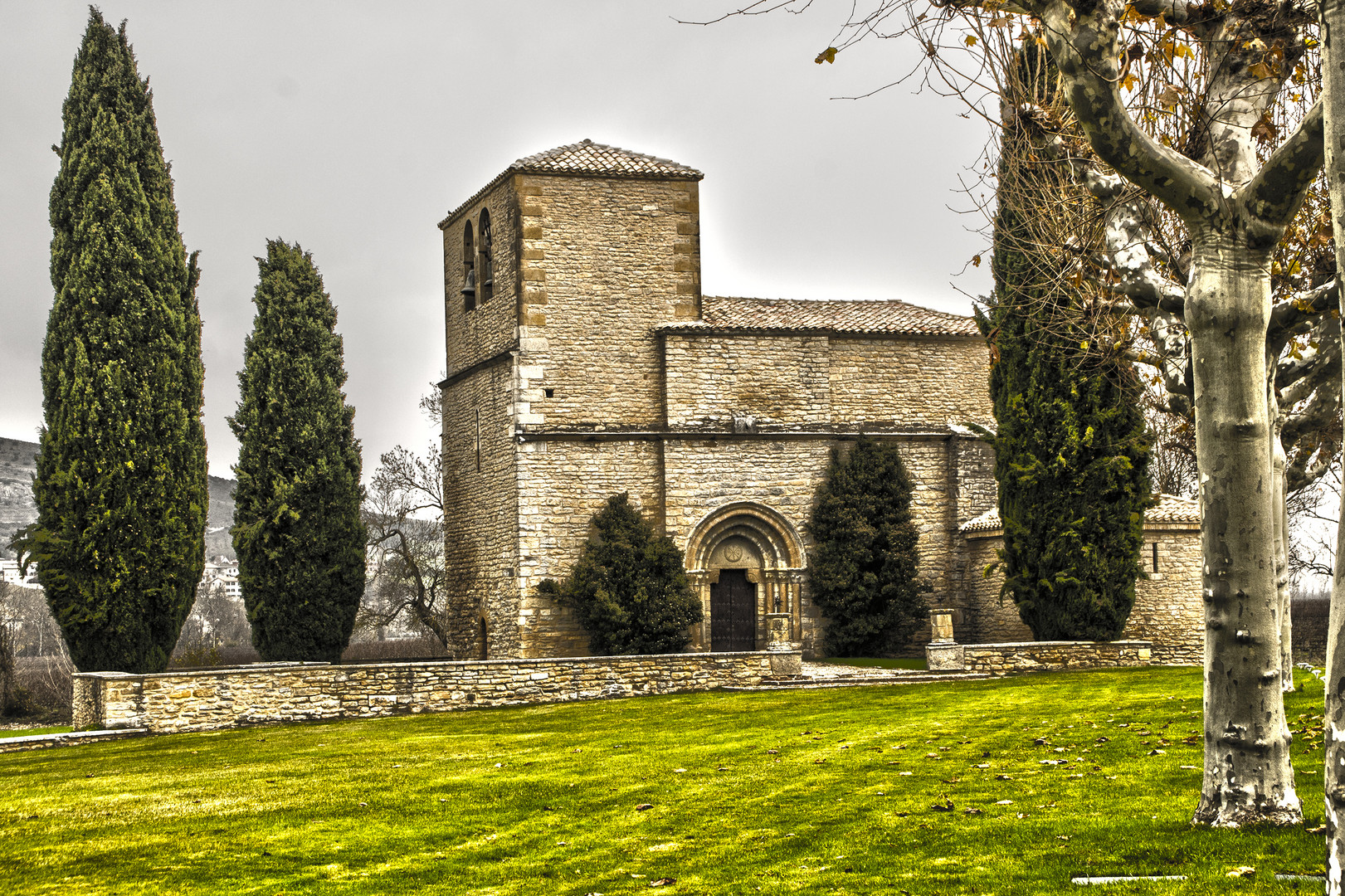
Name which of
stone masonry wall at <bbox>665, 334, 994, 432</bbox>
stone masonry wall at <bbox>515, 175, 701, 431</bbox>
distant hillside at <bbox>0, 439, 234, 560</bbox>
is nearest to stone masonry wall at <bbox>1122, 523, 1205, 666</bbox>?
stone masonry wall at <bbox>665, 334, 994, 432</bbox>

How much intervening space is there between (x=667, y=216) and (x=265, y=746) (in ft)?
47.1

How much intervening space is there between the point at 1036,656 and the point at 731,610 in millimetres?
6557

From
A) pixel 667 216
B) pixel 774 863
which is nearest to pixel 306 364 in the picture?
pixel 667 216

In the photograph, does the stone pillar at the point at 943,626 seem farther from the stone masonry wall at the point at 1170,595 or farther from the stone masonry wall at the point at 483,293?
the stone masonry wall at the point at 483,293

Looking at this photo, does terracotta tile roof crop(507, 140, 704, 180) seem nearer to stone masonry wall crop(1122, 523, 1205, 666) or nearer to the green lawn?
stone masonry wall crop(1122, 523, 1205, 666)

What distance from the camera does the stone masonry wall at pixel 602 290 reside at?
79.5 feet

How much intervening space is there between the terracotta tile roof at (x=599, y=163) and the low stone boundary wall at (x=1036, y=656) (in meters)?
11.2

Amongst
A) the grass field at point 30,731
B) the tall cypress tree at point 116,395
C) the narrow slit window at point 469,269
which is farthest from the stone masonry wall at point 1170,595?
the grass field at point 30,731

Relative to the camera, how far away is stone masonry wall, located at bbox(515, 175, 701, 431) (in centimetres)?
2423

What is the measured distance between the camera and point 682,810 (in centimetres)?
886

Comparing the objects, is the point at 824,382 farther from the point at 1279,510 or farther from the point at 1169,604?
the point at 1279,510

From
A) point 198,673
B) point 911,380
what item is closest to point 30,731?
point 198,673

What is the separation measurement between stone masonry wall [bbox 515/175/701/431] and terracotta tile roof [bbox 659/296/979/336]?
0.71 meters

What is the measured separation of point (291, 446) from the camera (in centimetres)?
2372
